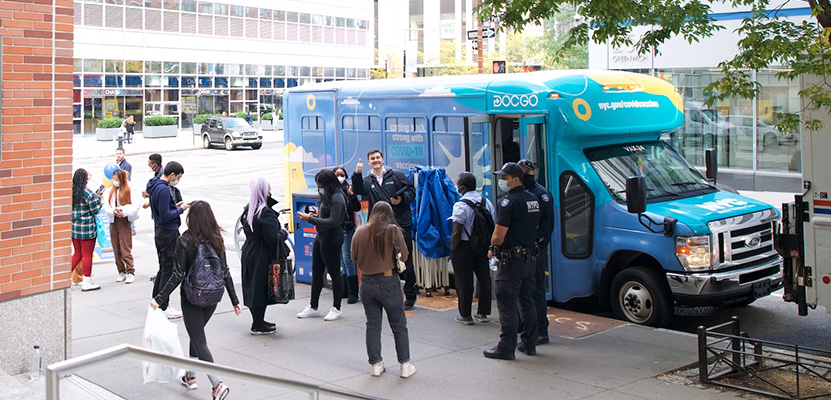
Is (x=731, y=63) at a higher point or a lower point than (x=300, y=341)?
higher

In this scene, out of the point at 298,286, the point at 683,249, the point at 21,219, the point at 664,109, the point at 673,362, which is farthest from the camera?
the point at 298,286

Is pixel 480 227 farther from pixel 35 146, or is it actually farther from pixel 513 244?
pixel 35 146

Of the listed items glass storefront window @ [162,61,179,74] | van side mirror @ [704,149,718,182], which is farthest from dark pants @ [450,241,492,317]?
glass storefront window @ [162,61,179,74]

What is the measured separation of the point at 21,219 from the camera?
7.23 meters

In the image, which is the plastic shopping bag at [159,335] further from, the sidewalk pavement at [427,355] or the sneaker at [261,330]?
the sneaker at [261,330]

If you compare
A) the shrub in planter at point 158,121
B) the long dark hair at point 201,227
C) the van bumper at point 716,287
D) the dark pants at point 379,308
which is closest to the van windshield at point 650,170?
the van bumper at point 716,287

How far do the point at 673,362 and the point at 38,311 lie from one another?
18.7ft

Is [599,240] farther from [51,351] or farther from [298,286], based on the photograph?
[51,351]

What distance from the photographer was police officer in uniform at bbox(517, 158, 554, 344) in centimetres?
855

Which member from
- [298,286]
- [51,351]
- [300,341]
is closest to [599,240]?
[300,341]

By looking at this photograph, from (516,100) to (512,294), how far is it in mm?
2920

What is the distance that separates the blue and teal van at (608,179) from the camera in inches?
361

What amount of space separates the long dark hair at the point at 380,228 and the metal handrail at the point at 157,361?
270 cm

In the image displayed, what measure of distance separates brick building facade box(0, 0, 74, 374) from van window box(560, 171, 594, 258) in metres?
5.28
